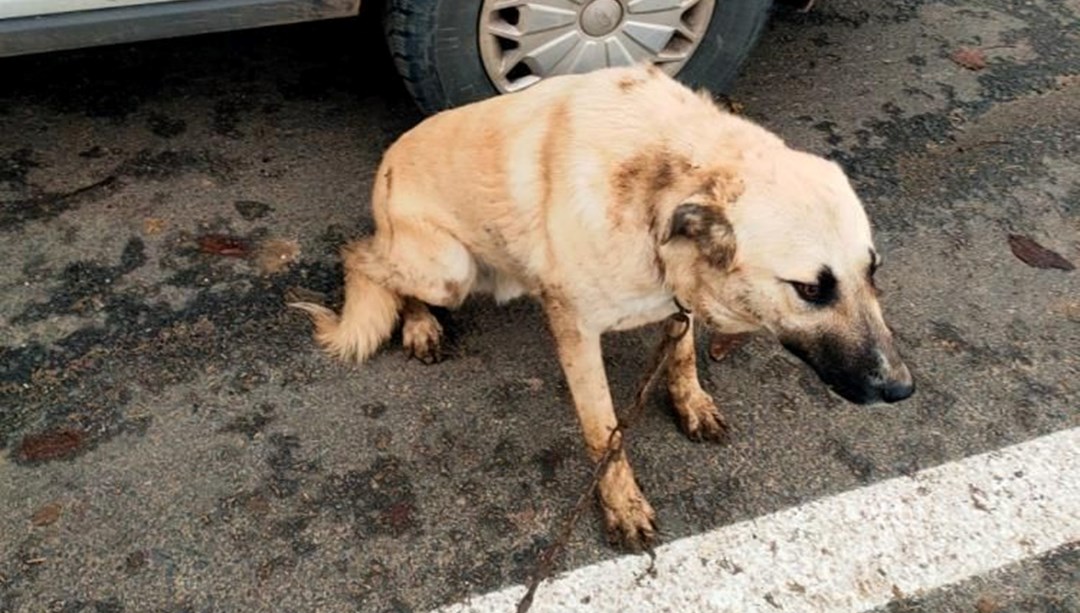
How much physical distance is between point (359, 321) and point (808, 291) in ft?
4.61

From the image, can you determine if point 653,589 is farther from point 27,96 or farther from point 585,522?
point 27,96

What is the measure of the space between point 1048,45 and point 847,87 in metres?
1.10

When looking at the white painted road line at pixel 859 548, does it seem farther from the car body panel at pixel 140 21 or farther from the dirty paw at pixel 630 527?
the car body panel at pixel 140 21

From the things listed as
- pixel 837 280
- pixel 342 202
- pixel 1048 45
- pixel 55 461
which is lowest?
pixel 55 461

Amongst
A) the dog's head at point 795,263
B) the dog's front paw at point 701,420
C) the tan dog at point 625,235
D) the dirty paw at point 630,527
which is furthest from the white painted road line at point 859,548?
the dog's head at point 795,263

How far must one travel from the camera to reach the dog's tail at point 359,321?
285 cm

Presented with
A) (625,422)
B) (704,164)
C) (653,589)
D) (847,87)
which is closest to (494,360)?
(625,422)

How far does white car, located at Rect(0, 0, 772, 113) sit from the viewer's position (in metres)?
2.79

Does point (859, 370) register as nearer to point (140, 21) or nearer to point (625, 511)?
point (625, 511)

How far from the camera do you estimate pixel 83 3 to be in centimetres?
275

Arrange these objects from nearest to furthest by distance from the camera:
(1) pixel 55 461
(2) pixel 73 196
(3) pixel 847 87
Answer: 1. (1) pixel 55 461
2. (2) pixel 73 196
3. (3) pixel 847 87

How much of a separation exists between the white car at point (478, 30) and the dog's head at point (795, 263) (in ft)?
4.67

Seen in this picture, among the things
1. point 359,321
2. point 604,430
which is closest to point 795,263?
point 604,430

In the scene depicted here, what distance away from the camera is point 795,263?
1948mm
